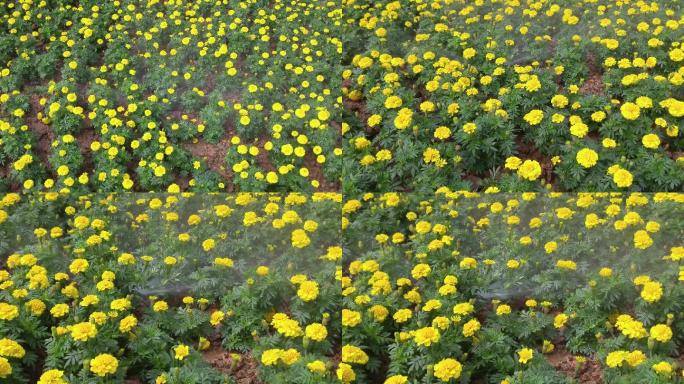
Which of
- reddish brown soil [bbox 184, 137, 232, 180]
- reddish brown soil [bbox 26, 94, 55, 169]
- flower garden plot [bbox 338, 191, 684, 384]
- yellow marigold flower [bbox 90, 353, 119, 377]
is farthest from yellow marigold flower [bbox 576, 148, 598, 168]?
reddish brown soil [bbox 26, 94, 55, 169]

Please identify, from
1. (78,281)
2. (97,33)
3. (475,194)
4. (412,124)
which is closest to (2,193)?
(78,281)

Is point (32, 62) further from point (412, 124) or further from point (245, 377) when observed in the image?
point (245, 377)

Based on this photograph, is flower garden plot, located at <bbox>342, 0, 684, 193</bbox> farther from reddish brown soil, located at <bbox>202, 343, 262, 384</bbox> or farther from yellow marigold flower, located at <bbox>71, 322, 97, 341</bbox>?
yellow marigold flower, located at <bbox>71, 322, 97, 341</bbox>

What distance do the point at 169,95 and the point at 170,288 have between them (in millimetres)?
2441

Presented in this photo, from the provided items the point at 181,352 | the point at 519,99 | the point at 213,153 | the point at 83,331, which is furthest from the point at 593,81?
the point at 83,331

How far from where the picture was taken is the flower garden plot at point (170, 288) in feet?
12.2

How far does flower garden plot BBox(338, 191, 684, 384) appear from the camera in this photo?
366cm

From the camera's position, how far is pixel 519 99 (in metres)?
5.59

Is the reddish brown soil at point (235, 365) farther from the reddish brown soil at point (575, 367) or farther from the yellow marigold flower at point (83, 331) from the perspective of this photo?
the reddish brown soil at point (575, 367)

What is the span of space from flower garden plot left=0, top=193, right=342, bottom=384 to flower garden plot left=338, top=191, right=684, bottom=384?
10.0 inches

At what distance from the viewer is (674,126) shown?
5.24 m

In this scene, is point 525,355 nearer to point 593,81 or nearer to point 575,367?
point 575,367

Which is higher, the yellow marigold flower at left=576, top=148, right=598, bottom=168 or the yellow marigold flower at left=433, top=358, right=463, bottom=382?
the yellow marigold flower at left=576, top=148, right=598, bottom=168

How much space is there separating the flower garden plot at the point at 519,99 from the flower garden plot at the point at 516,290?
339mm
